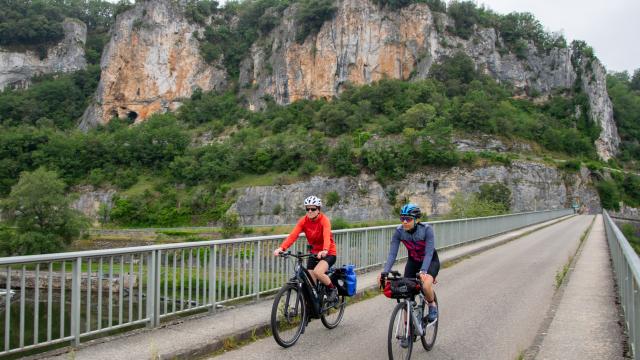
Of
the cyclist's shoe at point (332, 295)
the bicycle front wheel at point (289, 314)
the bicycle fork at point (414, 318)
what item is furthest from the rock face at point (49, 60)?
the bicycle fork at point (414, 318)

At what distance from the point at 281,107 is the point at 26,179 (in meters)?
64.3

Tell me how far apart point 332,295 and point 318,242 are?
0.81m

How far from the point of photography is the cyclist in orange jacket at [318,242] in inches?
295

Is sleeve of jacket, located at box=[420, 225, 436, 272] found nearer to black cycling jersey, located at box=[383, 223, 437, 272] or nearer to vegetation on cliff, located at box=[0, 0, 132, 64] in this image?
black cycling jersey, located at box=[383, 223, 437, 272]

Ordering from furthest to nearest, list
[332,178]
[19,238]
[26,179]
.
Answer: [332,178]
[26,179]
[19,238]

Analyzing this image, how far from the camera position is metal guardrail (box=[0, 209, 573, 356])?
6109 millimetres

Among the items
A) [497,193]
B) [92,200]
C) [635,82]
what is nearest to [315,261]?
[497,193]

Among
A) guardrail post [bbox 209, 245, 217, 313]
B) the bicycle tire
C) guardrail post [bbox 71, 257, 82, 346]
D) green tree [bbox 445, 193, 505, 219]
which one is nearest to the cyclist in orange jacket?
the bicycle tire

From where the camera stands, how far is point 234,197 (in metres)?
81.5

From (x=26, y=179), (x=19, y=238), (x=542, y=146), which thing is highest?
(x=542, y=146)

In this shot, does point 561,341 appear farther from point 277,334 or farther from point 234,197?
point 234,197

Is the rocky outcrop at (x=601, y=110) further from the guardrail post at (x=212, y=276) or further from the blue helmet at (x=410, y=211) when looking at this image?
the blue helmet at (x=410, y=211)

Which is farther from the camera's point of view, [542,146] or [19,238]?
[542,146]

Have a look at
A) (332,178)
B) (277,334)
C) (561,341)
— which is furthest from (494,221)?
(332,178)
